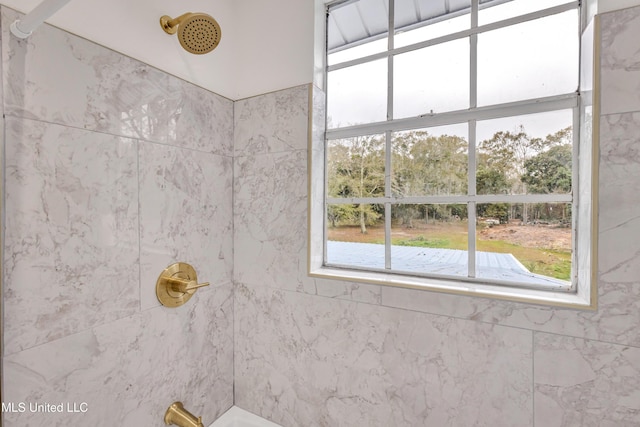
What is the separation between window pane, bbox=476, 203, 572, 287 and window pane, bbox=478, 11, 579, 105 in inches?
15.4

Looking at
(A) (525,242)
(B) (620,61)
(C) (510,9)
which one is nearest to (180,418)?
(A) (525,242)

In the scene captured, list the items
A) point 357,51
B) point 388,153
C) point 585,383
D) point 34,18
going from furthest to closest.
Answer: point 357,51
point 388,153
point 585,383
point 34,18

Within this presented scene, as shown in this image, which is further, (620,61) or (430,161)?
(430,161)

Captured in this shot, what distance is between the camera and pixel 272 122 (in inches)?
51.4

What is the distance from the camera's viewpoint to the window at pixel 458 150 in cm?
94

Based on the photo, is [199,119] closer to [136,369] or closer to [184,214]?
[184,214]

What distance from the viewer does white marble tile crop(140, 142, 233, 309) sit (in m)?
1.05

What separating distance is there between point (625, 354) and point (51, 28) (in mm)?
1789

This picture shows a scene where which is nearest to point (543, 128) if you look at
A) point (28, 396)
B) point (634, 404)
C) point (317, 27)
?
point (634, 404)

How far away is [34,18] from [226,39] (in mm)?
806

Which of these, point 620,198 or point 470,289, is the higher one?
point 620,198

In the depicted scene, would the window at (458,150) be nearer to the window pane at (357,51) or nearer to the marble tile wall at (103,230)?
the window pane at (357,51)

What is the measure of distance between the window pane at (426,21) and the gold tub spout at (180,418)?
1.72m

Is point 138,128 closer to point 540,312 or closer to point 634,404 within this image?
point 540,312
